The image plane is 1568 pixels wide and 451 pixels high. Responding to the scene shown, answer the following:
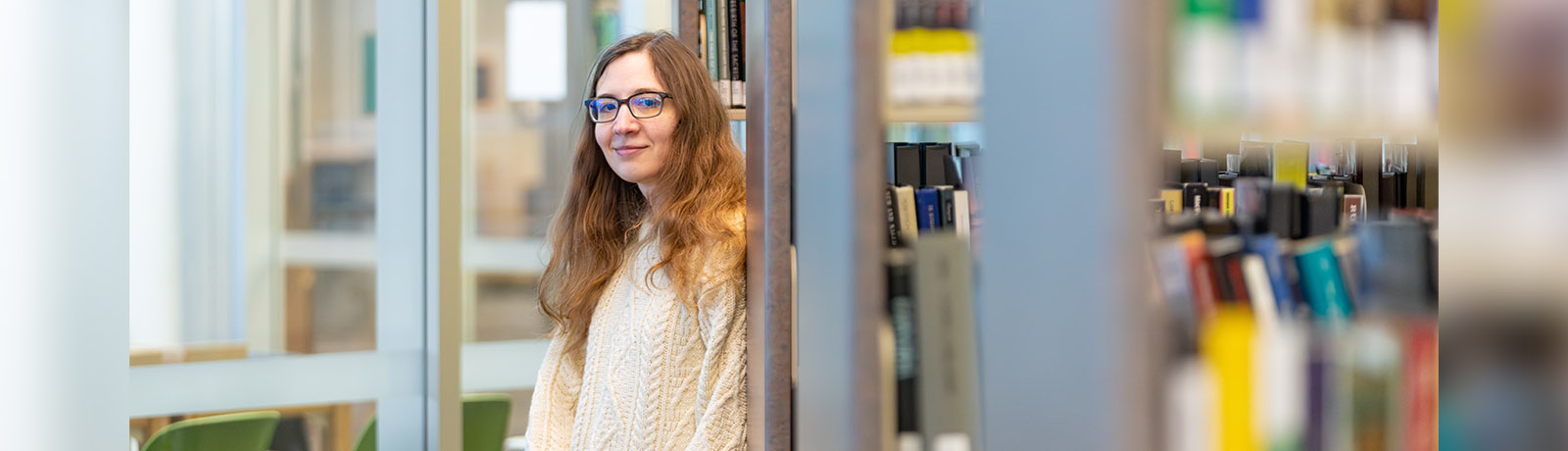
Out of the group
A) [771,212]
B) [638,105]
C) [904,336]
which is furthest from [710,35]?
[904,336]

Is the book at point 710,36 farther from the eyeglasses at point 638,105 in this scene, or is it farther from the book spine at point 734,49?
the eyeglasses at point 638,105

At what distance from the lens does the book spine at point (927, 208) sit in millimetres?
1152

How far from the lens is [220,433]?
312 cm

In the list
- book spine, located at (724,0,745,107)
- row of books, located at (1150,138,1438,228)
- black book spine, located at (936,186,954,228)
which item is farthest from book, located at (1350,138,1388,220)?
book spine, located at (724,0,745,107)

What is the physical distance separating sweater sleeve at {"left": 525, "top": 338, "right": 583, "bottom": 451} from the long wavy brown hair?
4cm

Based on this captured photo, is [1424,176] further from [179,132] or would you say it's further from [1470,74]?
[179,132]

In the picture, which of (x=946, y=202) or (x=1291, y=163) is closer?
(x=1291, y=163)

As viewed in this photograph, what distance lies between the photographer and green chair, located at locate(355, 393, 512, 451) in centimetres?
351

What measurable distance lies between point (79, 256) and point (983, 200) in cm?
235

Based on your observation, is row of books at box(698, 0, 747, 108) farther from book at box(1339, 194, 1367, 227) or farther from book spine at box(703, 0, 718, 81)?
book at box(1339, 194, 1367, 227)

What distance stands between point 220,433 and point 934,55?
106 inches

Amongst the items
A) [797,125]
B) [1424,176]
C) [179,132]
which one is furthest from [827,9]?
[179,132]

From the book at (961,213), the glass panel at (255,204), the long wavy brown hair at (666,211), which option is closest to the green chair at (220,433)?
the glass panel at (255,204)

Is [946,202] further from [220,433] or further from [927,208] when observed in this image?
[220,433]
